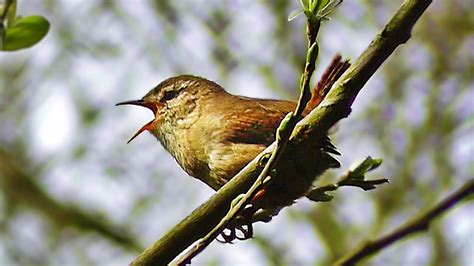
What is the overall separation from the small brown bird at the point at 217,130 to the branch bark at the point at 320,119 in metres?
0.52

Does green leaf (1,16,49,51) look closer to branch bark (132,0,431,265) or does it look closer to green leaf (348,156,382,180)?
branch bark (132,0,431,265)

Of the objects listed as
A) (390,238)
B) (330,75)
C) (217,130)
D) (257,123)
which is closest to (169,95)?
(217,130)

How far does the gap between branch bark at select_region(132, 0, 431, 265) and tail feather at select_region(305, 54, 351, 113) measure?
0.47ft

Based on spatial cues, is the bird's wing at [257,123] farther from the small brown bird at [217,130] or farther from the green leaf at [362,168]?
the green leaf at [362,168]

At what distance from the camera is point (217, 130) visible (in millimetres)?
2688

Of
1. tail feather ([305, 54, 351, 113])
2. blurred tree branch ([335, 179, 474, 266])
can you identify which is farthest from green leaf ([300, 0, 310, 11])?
blurred tree branch ([335, 179, 474, 266])

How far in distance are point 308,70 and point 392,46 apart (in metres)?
0.15

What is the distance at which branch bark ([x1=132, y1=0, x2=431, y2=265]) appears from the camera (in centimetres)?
120

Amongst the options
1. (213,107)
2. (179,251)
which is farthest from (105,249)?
(179,251)

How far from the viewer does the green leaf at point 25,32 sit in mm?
1067

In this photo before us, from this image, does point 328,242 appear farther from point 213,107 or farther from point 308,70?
point 308,70

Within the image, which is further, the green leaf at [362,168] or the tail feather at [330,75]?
the green leaf at [362,168]

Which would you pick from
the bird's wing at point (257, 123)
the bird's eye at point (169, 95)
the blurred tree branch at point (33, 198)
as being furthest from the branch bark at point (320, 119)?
the blurred tree branch at point (33, 198)

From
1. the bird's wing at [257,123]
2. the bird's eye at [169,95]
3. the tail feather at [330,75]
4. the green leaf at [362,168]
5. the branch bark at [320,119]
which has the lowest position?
the branch bark at [320,119]
